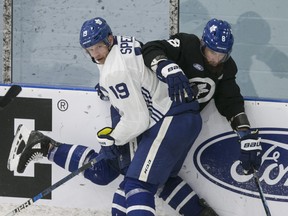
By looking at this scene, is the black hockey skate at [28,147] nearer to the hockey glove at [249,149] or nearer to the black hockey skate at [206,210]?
the black hockey skate at [206,210]

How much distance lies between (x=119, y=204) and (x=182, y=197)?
35 cm

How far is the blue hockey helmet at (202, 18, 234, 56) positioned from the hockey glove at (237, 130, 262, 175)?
0.45 meters

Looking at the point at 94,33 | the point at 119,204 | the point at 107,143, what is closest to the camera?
the point at 94,33

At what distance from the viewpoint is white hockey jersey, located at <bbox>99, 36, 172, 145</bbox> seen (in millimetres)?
3260

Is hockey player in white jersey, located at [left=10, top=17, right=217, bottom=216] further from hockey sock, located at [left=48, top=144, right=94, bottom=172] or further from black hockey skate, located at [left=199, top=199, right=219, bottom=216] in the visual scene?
black hockey skate, located at [left=199, top=199, right=219, bottom=216]

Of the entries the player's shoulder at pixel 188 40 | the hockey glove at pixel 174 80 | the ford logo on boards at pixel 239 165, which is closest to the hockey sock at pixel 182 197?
the ford logo on boards at pixel 239 165

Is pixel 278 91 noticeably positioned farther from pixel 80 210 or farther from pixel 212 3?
pixel 80 210

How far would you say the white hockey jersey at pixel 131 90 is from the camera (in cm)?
326

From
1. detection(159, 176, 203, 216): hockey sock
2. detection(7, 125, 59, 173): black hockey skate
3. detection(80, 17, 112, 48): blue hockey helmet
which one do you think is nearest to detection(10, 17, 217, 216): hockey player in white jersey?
detection(80, 17, 112, 48): blue hockey helmet

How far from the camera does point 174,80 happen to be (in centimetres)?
319

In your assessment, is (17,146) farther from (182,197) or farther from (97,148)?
(182,197)

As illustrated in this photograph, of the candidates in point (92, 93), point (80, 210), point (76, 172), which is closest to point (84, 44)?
point (92, 93)

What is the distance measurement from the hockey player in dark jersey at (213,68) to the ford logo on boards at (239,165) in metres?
0.09

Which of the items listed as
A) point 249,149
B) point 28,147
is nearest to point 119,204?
point 28,147
